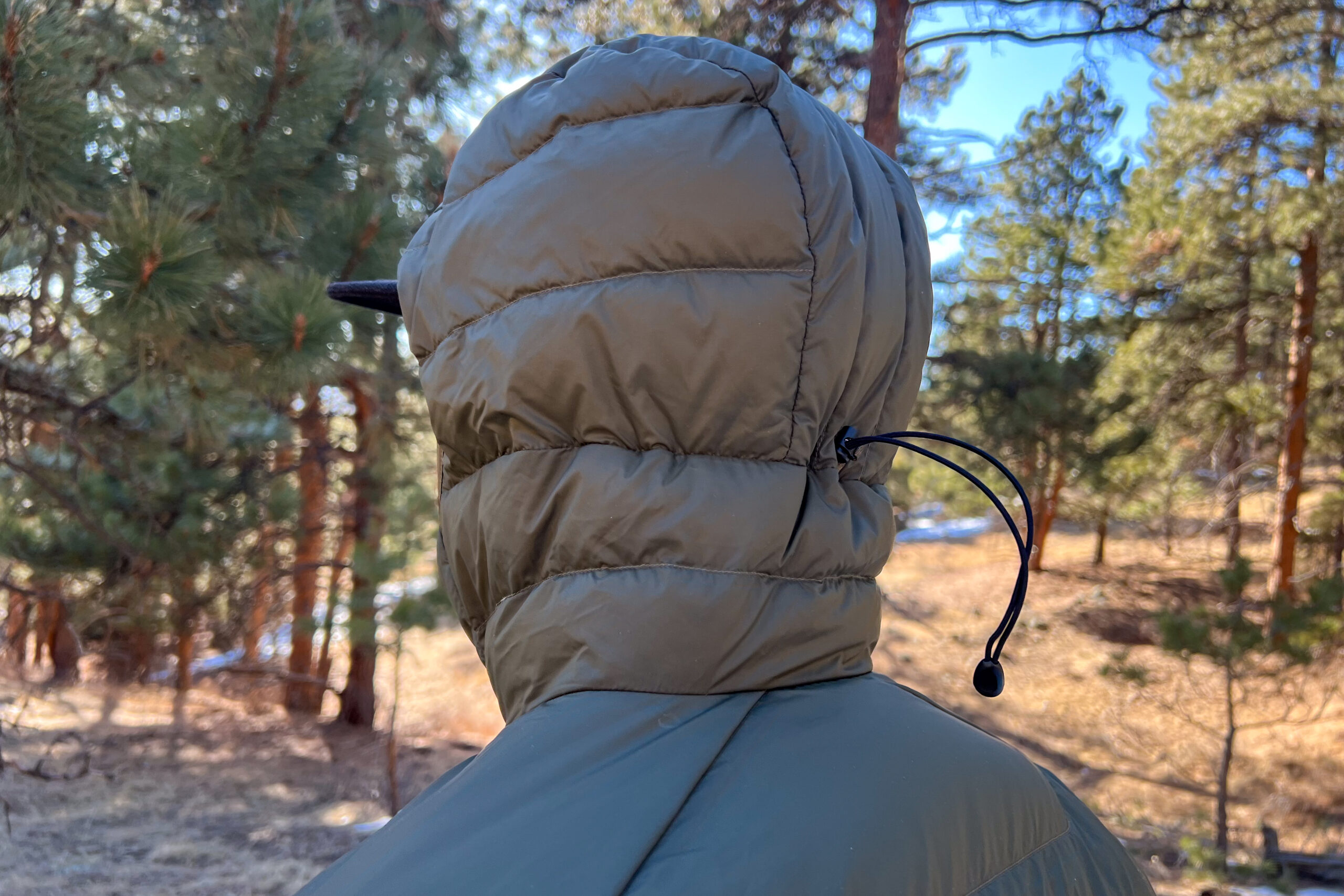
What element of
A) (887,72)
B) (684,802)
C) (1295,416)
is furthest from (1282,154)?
(684,802)

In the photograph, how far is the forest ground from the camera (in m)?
4.61

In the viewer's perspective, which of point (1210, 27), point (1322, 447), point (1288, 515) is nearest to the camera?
point (1210, 27)

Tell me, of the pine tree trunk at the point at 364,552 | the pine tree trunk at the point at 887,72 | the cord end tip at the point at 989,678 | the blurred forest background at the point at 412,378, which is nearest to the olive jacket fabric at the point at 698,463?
the cord end tip at the point at 989,678

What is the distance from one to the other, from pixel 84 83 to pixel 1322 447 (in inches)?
469

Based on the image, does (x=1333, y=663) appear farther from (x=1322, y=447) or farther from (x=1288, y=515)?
(x=1322, y=447)

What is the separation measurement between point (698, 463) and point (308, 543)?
25.9 feet

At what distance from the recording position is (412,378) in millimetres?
5418

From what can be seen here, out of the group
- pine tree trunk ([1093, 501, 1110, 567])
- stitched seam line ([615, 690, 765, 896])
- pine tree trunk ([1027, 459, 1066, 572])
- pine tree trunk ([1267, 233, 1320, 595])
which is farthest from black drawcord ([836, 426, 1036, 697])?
pine tree trunk ([1093, 501, 1110, 567])

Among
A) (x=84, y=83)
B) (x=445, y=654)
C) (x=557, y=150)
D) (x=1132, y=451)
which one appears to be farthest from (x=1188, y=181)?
(x=445, y=654)

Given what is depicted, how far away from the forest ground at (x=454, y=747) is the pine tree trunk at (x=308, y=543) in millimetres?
349

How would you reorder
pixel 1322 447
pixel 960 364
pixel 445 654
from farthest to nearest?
pixel 445 654, pixel 1322 447, pixel 960 364

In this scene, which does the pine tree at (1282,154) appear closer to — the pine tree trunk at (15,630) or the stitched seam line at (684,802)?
the stitched seam line at (684,802)

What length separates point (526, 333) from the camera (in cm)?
78

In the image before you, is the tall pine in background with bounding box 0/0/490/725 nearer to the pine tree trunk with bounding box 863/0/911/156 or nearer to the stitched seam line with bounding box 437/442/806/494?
the pine tree trunk with bounding box 863/0/911/156
